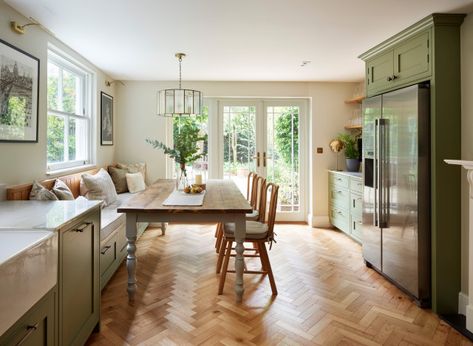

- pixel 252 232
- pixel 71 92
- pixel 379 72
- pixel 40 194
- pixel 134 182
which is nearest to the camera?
pixel 40 194

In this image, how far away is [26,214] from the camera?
1.72m

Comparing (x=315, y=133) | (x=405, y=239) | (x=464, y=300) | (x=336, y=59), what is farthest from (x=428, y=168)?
(x=315, y=133)

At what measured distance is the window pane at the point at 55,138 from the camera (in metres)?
3.24

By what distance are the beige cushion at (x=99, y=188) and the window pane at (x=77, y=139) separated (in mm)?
442

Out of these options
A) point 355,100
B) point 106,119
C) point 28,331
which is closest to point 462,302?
point 28,331

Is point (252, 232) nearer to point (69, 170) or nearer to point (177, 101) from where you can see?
point (177, 101)

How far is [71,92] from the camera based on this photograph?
371 centimetres

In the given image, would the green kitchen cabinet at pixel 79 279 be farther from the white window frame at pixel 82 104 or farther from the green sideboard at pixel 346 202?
the green sideboard at pixel 346 202

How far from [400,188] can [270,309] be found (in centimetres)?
144

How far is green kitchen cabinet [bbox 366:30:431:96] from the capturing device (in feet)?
8.21

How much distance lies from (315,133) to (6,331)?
4.50m

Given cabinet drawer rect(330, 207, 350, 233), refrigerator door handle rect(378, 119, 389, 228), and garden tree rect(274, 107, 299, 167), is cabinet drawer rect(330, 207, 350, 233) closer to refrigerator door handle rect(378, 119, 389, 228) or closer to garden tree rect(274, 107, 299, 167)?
garden tree rect(274, 107, 299, 167)

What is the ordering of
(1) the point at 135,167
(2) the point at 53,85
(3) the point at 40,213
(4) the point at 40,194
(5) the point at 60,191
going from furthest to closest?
(1) the point at 135,167 < (2) the point at 53,85 < (5) the point at 60,191 < (4) the point at 40,194 < (3) the point at 40,213

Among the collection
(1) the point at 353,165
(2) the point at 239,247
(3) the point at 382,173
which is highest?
(1) the point at 353,165
